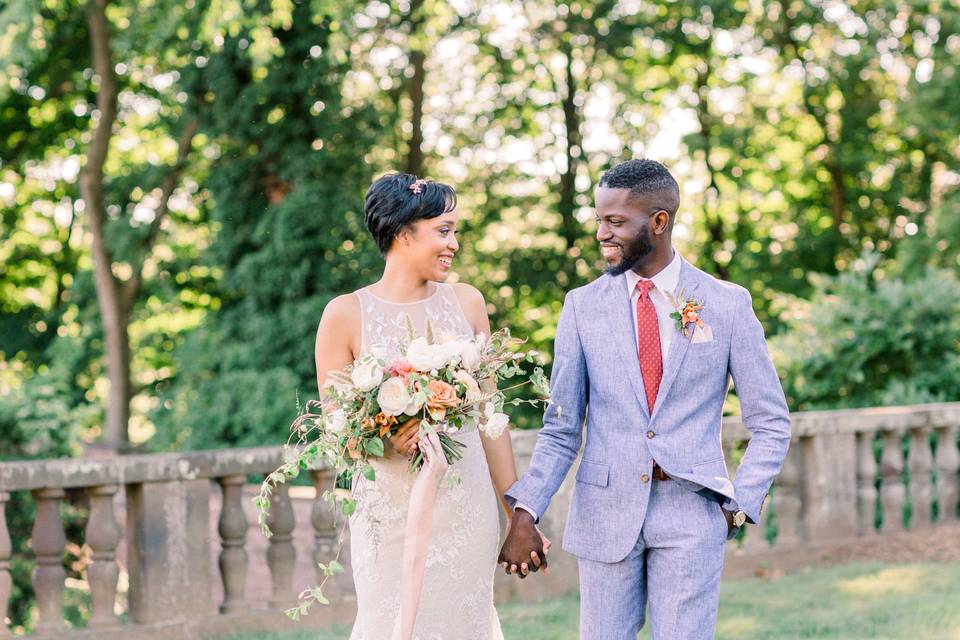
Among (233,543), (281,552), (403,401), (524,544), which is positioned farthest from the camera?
(281,552)

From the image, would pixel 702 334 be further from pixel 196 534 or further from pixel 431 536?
pixel 196 534

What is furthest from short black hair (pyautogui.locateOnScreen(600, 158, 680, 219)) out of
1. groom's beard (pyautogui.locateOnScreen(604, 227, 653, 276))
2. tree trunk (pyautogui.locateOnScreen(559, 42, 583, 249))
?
tree trunk (pyautogui.locateOnScreen(559, 42, 583, 249))

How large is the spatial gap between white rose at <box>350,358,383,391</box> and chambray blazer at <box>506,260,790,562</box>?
0.59 m

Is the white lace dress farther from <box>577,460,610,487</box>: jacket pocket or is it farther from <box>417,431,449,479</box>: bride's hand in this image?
<box>577,460,610,487</box>: jacket pocket

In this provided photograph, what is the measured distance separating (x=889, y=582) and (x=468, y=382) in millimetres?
4956

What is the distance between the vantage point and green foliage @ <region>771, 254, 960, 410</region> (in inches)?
403

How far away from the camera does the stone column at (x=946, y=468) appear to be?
355 inches

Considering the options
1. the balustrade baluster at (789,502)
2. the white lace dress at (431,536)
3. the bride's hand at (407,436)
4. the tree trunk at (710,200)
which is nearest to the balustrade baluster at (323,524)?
the white lace dress at (431,536)

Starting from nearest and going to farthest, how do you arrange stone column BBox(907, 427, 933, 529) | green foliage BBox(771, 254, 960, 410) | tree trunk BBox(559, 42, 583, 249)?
stone column BBox(907, 427, 933, 529) → green foliage BBox(771, 254, 960, 410) → tree trunk BBox(559, 42, 583, 249)

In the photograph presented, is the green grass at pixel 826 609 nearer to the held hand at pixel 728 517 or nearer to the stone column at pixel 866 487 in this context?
the stone column at pixel 866 487

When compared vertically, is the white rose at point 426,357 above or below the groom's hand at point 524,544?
above

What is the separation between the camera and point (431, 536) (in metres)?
4.01

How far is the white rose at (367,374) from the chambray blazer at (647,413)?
23.3 inches

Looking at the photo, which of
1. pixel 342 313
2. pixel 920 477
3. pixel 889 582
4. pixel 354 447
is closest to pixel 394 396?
pixel 354 447
